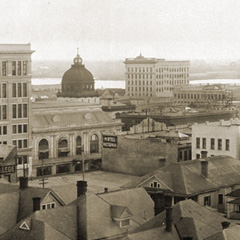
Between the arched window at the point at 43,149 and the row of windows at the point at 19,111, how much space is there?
6686 millimetres

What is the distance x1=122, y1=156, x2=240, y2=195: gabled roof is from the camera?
72419mm

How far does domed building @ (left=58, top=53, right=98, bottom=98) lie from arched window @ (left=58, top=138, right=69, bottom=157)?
37.1m

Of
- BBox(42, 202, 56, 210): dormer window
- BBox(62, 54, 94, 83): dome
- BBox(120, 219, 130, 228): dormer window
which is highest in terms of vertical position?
BBox(62, 54, 94, 83): dome

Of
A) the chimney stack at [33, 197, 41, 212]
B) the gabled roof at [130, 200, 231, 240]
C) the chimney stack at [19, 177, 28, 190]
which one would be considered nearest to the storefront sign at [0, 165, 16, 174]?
the chimney stack at [19, 177, 28, 190]

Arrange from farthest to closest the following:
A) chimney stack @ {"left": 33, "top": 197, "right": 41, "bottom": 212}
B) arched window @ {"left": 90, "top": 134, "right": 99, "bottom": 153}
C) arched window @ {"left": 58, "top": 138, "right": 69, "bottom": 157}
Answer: arched window @ {"left": 90, "top": 134, "right": 99, "bottom": 153}
arched window @ {"left": 58, "top": 138, "right": 69, "bottom": 157}
chimney stack @ {"left": 33, "top": 197, "right": 41, "bottom": 212}

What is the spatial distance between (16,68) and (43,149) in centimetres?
1534

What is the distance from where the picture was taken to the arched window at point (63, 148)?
452 ft

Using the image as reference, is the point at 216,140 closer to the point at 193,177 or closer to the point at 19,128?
the point at 193,177

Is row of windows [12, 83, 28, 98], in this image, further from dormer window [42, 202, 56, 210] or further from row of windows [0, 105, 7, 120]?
dormer window [42, 202, 56, 210]

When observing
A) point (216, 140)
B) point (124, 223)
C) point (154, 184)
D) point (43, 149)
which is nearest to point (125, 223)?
point (124, 223)

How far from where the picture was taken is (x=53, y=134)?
137125 mm

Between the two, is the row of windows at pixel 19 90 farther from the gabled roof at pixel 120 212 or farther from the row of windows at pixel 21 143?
the gabled roof at pixel 120 212

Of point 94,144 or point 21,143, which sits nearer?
point 21,143

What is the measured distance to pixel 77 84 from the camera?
178 metres
